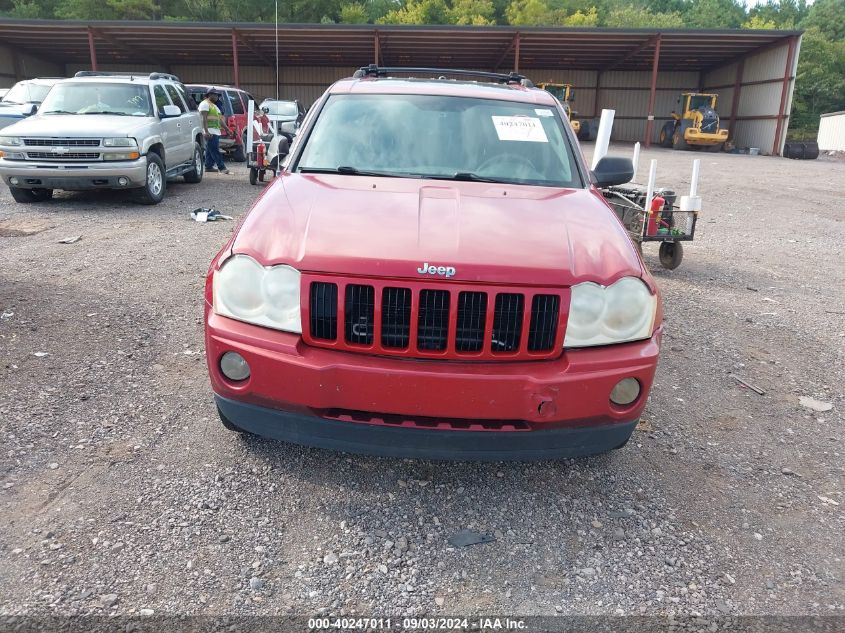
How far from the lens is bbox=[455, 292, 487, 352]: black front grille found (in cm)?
246

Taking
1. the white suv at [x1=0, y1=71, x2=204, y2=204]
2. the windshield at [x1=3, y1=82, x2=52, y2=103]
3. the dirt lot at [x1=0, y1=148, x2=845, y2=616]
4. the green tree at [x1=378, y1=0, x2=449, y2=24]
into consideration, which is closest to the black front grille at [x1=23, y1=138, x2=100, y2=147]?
the white suv at [x1=0, y1=71, x2=204, y2=204]

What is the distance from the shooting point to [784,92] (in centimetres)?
2794

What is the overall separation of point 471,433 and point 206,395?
1.96 m

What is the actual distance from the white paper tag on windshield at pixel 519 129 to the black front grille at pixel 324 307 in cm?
187

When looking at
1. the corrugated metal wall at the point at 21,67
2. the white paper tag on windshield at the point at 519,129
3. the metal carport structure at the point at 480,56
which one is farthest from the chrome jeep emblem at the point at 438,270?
the corrugated metal wall at the point at 21,67

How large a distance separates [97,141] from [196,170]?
3.53m

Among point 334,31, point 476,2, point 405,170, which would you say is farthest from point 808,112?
point 405,170

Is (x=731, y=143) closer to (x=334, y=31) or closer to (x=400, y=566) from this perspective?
(x=334, y=31)

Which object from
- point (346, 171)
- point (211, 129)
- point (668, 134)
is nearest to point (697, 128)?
point (668, 134)

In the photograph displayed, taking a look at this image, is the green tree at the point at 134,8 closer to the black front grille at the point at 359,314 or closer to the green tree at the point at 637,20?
the green tree at the point at 637,20

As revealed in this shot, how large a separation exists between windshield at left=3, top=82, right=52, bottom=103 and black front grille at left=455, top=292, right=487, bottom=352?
1433 cm

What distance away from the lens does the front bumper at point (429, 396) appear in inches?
96.0

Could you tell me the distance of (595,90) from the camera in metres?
37.3

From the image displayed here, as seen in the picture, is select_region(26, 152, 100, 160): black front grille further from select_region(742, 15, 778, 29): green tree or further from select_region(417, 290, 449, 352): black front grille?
select_region(742, 15, 778, 29): green tree
